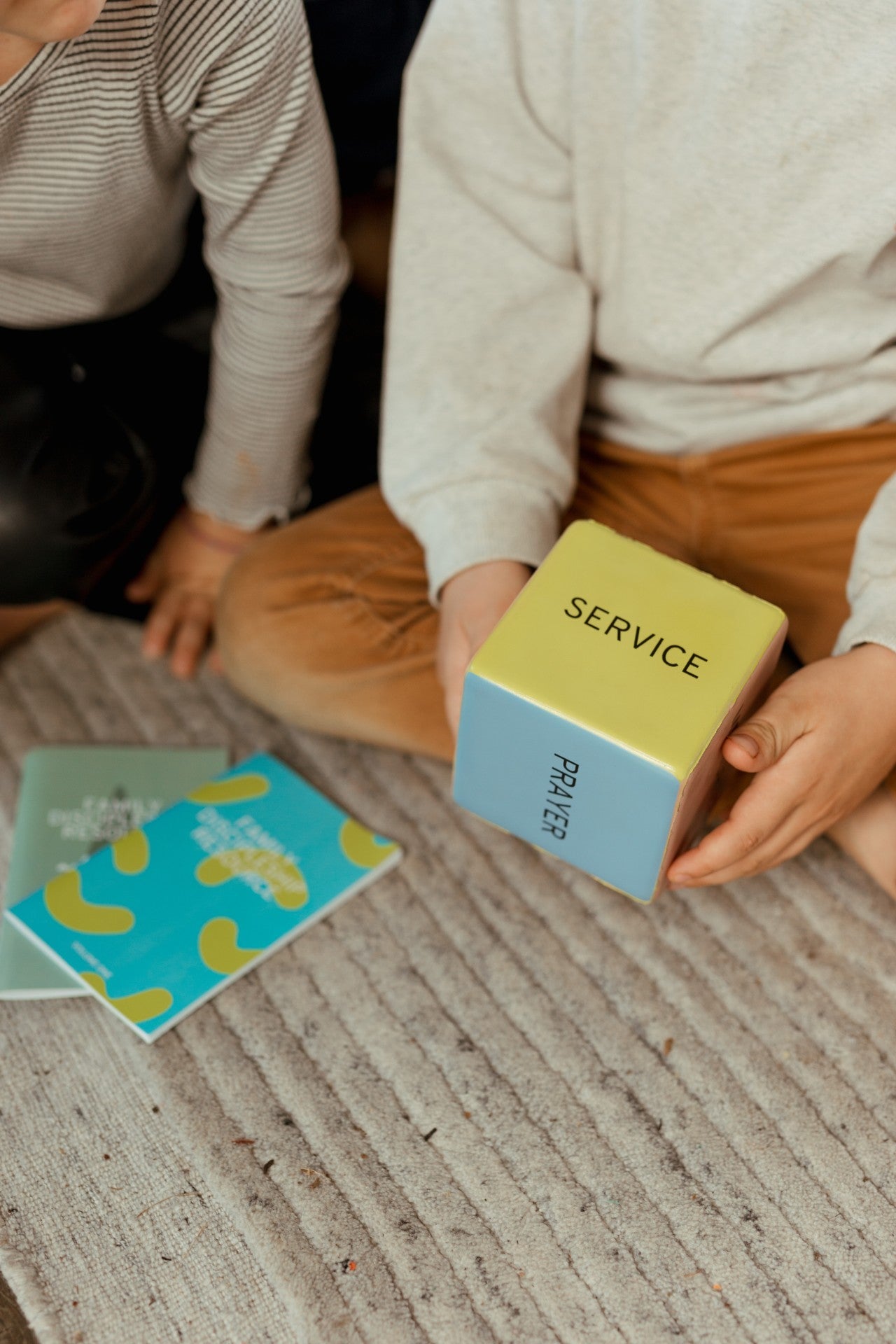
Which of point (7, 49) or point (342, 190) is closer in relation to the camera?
point (7, 49)

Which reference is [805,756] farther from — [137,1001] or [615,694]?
[137,1001]

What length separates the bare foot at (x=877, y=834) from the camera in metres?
0.77

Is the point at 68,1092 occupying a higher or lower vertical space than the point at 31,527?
lower

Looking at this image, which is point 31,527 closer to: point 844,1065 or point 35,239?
point 35,239

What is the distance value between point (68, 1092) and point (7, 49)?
22.8 inches

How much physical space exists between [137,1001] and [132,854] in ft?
0.36

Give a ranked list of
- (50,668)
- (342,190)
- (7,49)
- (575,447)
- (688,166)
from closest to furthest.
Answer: (7,49) < (688,166) < (575,447) < (50,668) < (342,190)

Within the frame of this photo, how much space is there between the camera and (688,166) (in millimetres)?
723

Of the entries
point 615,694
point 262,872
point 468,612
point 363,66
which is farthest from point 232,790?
point 363,66

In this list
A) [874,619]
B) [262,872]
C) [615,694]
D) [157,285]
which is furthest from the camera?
[157,285]

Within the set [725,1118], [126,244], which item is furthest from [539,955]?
Answer: [126,244]

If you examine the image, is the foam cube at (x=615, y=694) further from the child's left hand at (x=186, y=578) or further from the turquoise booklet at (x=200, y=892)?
the child's left hand at (x=186, y=578)

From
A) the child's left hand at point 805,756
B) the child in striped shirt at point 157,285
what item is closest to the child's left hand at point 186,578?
the child in striped shirt at point 157,285

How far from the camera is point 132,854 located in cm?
79
